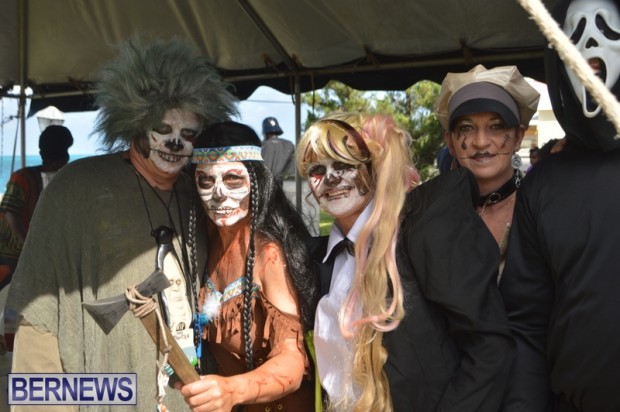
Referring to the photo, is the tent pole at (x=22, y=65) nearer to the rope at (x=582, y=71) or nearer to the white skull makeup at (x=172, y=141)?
the white skull makeup at (x=172, y=141)

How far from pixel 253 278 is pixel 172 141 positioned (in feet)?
1.75

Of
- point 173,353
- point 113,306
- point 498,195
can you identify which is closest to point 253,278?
point 173,353

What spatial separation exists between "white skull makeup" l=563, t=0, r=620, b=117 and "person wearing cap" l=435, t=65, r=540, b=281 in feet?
1.25

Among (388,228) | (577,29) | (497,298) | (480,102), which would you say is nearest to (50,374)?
(388,228)

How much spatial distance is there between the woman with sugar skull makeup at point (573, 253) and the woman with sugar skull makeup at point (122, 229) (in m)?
1.02

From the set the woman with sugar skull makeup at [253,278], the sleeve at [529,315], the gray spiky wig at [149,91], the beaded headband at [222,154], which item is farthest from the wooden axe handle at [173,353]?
the sleeve at [529,315]

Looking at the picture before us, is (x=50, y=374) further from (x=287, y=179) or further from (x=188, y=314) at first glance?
(x=287, y=179)

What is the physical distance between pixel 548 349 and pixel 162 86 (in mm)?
1404

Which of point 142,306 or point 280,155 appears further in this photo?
point 280,155

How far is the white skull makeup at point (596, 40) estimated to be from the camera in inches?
52.6

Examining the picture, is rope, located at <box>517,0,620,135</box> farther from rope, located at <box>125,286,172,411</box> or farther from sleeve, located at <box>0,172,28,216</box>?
sleeve, located at <box>0,172,28,216</box>

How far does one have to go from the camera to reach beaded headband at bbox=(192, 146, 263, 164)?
1884 millimetres

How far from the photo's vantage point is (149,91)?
196 centimetres

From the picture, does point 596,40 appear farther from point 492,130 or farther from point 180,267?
point 180,267
